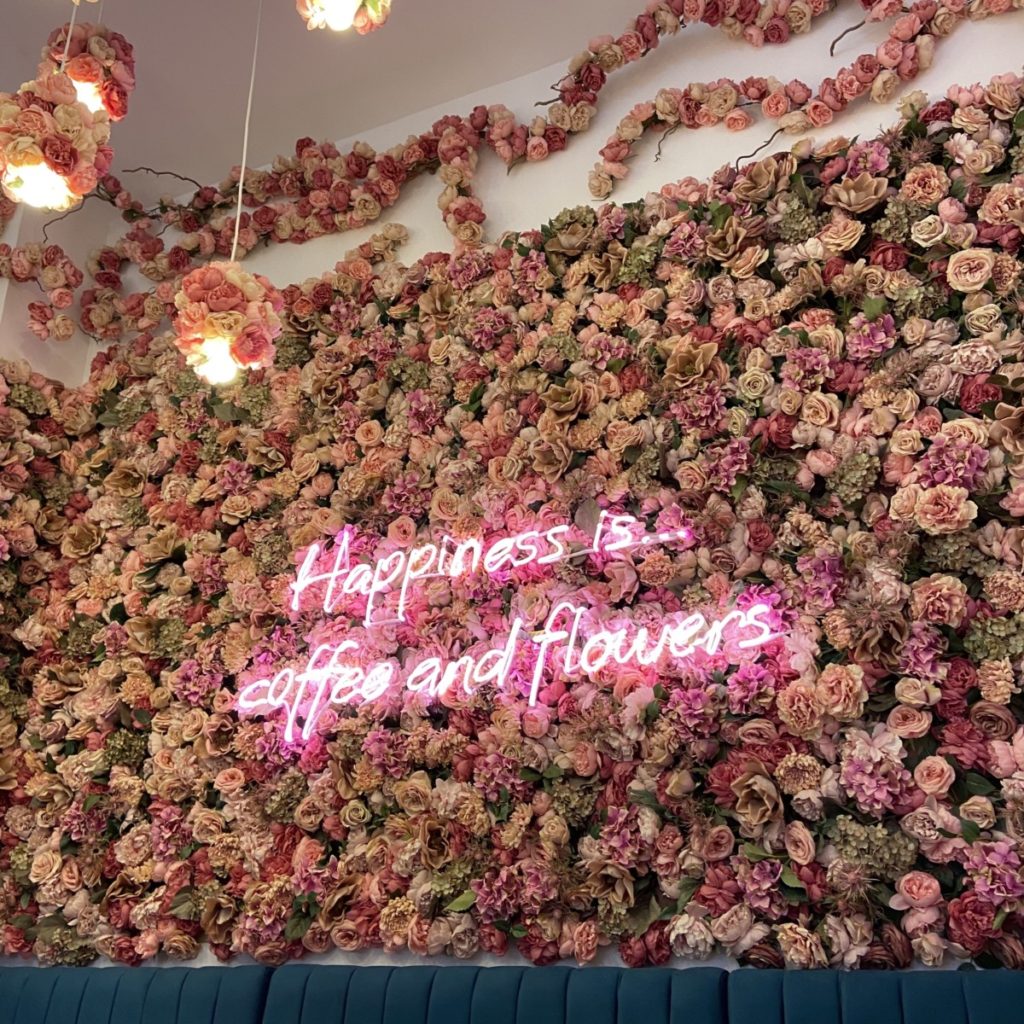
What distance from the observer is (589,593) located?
266cm

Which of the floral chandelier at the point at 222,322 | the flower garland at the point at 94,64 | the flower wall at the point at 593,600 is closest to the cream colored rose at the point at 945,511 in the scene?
the flower wall at the point at 593,600

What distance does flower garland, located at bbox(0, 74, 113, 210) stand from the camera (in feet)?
6.86

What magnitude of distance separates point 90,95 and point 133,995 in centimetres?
235

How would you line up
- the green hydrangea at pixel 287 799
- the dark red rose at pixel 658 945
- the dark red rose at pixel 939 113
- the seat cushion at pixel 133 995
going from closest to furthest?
→ the dark red rose at pixel 658 945 < the dark red rose at pixel 939 113 < the seat cushion at pixel 133 995 < the green hydrangea at pixel 287 799

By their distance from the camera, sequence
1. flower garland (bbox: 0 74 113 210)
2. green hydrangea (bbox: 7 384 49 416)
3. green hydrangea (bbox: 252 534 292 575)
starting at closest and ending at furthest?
flower garland (bbox: 0 74 113 210), green hydrangea (bbox: 252 534 292 575), green hydrangea (bbox: 7 384 49 416)

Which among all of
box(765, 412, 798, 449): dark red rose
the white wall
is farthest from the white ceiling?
box(765, 412, 798, 449): dark red rose

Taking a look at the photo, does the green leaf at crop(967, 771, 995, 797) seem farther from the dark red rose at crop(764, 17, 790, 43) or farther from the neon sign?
the dark red rose at crop(764, 17, 790, 43)

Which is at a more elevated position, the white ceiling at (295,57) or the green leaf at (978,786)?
the white ceiling at (295,57)

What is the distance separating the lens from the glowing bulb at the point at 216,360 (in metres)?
2.31

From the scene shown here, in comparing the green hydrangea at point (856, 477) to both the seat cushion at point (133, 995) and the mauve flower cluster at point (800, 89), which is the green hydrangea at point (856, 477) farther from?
the seat cushion at point (133, 995)

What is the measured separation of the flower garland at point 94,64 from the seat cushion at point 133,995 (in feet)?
7.32

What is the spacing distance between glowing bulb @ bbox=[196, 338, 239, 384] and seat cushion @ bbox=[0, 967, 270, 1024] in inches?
62.3

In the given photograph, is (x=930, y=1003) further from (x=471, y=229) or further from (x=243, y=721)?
(x=471, y=229)

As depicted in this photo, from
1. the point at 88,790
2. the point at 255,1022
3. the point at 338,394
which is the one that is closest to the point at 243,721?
A: the point at 88,790
